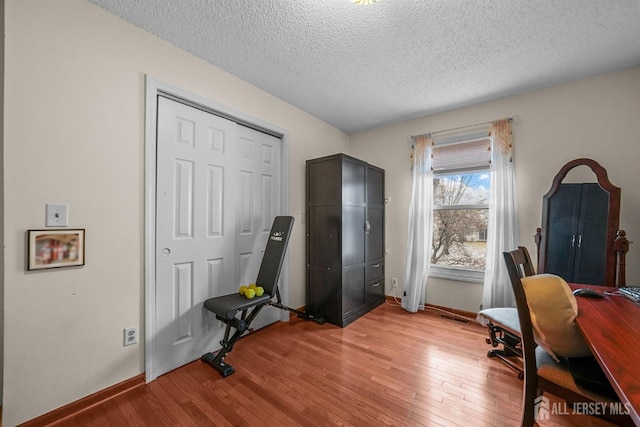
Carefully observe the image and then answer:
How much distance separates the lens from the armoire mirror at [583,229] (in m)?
1.96

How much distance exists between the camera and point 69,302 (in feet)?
4.73

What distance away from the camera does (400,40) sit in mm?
1832

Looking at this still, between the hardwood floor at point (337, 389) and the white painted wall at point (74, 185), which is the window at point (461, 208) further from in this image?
the white painted wall at point (74, 185)

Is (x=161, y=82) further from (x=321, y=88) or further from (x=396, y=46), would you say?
(x=396, y=46)

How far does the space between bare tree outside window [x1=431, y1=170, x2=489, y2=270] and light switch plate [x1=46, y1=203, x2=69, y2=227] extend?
3.55 m

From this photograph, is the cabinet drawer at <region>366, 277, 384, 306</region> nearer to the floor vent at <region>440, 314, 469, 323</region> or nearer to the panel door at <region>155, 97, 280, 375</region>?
the floor vent at <region>440, 314, 469, 323</region>

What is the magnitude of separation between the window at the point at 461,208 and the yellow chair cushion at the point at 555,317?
197 centimetres

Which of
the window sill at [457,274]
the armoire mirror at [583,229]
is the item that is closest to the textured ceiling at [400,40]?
the armoire mirror at [583,229]

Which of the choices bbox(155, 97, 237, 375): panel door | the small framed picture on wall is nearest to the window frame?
bbox(155, 97, 237, 375): panel door

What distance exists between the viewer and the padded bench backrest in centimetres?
219

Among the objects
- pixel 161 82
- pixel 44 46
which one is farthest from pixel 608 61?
pixel 44 46

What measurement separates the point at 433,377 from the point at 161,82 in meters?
3.00

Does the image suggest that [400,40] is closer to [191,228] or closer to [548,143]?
[548,143]

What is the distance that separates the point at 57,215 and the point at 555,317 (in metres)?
2.59
